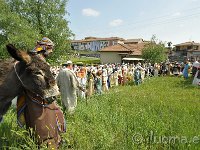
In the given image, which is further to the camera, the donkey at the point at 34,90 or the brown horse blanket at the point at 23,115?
the brown horse blanket at the point at 23,115

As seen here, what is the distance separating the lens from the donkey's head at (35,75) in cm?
298

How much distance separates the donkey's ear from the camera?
2832 millimetres

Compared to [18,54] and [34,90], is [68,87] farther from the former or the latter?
[18,54]

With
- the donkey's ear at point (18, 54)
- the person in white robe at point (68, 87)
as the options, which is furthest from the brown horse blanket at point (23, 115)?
the person in white robe at point (68, 87)

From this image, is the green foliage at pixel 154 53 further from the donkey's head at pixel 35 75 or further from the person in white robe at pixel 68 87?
the donkey's head at pixel 35 75

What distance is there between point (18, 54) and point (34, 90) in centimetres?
44

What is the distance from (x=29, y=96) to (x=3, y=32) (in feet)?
122

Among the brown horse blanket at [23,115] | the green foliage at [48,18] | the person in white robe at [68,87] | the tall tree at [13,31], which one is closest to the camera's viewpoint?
the brown horse blanket at [23,115]

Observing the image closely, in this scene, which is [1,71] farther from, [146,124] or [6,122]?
[146,124]

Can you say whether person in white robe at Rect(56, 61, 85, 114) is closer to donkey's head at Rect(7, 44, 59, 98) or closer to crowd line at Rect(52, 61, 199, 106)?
crowd line at Rect(52, 61, 199, 106)

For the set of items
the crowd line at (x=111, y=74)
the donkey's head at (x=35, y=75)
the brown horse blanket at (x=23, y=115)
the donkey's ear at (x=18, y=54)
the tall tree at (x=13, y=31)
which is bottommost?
the crowd line at (x=111, y=74)

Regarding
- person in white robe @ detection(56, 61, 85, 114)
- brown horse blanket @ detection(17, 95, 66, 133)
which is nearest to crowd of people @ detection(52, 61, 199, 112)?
person in white robe @ detection(56, 61, 85, 114)

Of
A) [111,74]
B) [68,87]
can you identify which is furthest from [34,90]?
[111,74]

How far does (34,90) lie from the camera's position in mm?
3070
